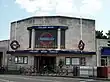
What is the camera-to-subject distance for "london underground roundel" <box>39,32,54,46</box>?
39.2m

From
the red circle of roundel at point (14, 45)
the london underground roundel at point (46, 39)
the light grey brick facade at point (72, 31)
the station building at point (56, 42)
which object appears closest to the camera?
the station building at point (56, 42)

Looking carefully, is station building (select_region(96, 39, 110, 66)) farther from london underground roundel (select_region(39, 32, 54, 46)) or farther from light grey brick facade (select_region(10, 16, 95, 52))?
london underground roundel (select_region(39, 32, 54, 46))

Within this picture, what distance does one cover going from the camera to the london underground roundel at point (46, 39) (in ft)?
129

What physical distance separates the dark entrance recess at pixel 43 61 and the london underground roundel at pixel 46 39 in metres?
2.40

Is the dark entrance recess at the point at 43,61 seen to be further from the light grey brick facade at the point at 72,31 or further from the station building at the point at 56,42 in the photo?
the light grey brick facade at the point at 72,31

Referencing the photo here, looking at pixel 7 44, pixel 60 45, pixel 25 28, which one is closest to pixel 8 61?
pixel 7 44

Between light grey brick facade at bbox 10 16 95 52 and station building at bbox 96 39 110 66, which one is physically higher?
light grey brick facade at bbox 10 16 95 52

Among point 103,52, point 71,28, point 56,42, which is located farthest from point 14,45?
point 103,52

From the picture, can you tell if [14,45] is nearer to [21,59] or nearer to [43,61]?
[21,59]

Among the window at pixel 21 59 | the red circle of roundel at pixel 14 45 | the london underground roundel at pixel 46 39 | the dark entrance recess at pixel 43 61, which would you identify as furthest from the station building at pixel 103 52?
the red circle of roundel at pixel 14 45

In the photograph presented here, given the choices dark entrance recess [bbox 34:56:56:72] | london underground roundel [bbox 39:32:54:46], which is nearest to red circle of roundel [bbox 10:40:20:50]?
dark entrance recess [bbox 34:56:56:72]

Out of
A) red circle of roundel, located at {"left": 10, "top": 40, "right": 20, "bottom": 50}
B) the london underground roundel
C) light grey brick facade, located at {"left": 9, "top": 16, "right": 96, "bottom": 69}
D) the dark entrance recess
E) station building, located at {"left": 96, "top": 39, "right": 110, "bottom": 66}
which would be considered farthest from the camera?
red circle of roundel, located at {"left": 10, "top": 40, "right": 20, "bottom": 50}

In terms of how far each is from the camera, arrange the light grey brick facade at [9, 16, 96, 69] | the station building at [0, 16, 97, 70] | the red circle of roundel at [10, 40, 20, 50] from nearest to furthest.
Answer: the station building at [0, 16, 97, 70], the light grey brick facade at [9, 16, 96, 69], the red circle of roundel at [10, 40, 20, 50]

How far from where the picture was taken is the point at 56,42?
3897 cm
